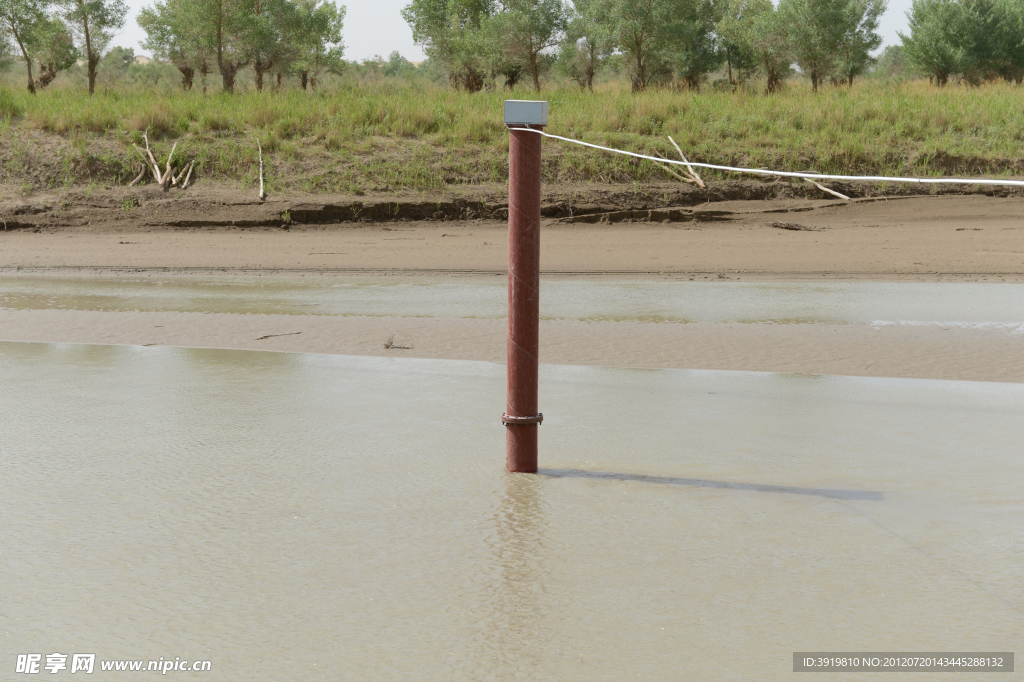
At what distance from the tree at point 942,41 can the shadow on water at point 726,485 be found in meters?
43.3

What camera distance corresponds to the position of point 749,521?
A: 3.36m

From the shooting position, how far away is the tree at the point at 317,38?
143ft

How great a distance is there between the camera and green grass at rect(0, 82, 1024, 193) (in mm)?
17625

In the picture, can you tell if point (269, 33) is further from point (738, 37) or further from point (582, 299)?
point (582, 299)

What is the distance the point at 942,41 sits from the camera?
4312 cm

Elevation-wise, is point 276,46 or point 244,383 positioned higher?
point 276,46

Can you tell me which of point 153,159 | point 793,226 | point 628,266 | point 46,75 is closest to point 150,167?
point 153,159

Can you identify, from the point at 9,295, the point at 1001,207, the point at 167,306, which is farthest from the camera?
the point at 1001,207

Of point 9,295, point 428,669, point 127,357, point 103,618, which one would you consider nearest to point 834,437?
point 428,669

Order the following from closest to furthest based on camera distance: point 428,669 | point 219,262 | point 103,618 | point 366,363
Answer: point 428,669
point 103,618
point 366,363
point 219,262

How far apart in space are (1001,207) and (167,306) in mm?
12738

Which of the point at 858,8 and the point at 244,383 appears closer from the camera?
the point at 244,383

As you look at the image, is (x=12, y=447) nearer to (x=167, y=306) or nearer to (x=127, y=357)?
(x=127, y=357)

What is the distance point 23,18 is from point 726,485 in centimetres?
3883
